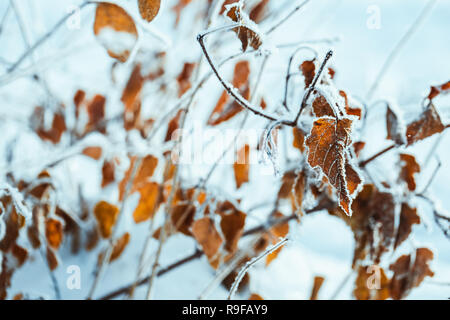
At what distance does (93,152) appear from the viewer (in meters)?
0.98

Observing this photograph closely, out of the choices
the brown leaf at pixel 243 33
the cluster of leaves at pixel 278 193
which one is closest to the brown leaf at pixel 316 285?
the cluster of leaves at pixel 278 193

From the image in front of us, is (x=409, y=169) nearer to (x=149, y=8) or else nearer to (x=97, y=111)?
(x=149, y=8)

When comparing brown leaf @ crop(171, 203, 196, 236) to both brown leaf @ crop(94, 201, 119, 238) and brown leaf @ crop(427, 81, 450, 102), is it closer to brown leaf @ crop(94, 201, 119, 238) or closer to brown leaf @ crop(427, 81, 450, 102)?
brown leaf @ crop(94, 201, 119, 238)

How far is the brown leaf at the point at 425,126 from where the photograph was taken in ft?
1.69

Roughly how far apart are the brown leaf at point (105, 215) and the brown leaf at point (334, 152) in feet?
1.96

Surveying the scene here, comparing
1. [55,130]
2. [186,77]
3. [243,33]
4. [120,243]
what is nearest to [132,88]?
[186,77]

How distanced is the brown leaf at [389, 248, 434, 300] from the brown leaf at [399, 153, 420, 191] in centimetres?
12

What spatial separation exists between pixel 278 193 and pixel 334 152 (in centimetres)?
31

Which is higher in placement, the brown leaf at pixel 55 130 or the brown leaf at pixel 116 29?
the brown leaf at pixel 116 29

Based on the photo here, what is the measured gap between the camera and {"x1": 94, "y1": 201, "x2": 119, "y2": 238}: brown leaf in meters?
0.86

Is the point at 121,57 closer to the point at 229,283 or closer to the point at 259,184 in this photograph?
the point at 229,283

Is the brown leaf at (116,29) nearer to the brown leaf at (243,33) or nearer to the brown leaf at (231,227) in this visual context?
the brown leaf at (243,33)

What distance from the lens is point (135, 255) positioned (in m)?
1.01

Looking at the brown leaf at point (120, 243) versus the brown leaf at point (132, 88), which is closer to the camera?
the brown leaf at point (120, 243)
